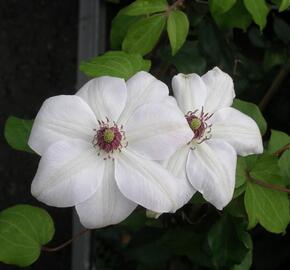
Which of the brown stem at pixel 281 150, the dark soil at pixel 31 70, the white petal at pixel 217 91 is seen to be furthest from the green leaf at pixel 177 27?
the dark soil at pixel 31 70

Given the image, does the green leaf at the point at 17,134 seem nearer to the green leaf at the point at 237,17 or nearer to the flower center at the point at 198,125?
the flower center at the point at 198,125

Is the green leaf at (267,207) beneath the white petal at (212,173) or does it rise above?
beneath

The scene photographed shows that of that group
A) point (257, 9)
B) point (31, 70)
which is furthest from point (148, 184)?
point (31, 70)

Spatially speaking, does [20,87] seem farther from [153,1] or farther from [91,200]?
[91,200]

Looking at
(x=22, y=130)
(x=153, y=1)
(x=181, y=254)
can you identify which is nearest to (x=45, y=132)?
(x=22, y=130)

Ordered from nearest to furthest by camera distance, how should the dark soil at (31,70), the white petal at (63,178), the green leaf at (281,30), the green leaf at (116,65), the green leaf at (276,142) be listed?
the white petal at (63,178) < the green leaf at (116,65) < the green leaf at (276,142) < the green leaf at (281,30) < the dark soil at (31,70)
